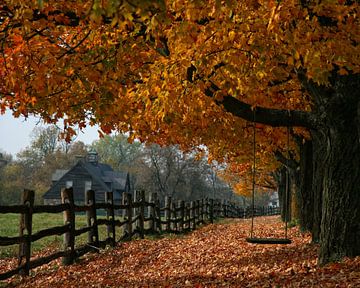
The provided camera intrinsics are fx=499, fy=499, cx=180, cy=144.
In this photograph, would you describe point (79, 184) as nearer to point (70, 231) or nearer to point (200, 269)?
point (70, 231)

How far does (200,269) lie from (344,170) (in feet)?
12.9

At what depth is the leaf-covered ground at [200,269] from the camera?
8.50 meters

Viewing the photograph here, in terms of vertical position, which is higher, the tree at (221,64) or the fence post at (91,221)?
the tree at (221,64)

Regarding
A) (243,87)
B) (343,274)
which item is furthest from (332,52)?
(343,274)

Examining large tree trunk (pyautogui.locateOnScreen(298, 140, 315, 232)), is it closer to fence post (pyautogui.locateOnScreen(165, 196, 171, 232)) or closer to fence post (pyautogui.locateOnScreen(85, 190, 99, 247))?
fence post (pyautogui.locateOnScreen(165, 196, 171, 232))

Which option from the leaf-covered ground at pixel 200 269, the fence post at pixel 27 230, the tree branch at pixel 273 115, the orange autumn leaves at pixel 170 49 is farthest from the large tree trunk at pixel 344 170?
the fence post at pixel 27 230

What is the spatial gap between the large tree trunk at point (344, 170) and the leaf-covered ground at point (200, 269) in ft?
1.27

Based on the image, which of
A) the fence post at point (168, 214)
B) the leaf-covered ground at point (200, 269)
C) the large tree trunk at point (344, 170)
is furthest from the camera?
the fence post at point (168, 214)

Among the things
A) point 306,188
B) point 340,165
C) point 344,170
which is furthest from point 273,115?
point 306,188

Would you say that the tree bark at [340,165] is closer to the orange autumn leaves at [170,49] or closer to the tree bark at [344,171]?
the tree bark at [344,171]

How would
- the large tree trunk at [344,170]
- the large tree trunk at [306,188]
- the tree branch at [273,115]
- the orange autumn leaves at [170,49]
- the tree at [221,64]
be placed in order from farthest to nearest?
the large tree trunk at [306,188], the tree branch at [273,115], the large tree trunk at [344,170], the tree at [221,64], the orange autumn leaves at [170,49]

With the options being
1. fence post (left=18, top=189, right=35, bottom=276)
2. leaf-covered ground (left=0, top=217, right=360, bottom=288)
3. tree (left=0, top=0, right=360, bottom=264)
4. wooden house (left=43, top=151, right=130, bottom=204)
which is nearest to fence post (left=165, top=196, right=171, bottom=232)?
leaf-covered ground (left=0, top=217, right=360, bottom=288)

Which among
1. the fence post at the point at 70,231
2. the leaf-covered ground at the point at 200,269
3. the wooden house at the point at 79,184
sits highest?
the wooden house at the point at 79,184

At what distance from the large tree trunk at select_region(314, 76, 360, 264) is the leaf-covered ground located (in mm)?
386
